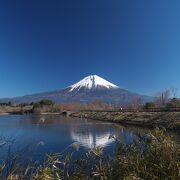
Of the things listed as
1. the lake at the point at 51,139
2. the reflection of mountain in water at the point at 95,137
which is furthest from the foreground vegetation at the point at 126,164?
the reflection of mountain in water at the point at 95,137

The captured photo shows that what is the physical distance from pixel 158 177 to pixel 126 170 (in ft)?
2.18

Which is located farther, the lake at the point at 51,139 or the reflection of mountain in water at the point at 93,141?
the reflection of mountain in water at the point at 93,141

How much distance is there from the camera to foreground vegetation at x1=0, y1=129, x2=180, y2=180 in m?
5.55

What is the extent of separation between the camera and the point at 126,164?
6.12m

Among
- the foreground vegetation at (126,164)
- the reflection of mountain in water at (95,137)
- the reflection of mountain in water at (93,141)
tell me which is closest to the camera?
the foreground vegetation at (126,164)

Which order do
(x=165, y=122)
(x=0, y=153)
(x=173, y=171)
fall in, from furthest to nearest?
(x=165, y=122) < (x=0, y=153) < (x=173, y=171)

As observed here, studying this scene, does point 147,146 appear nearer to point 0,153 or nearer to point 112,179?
point 112,179

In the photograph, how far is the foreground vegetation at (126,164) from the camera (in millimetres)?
5551

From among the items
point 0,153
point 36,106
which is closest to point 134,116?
point 0,153

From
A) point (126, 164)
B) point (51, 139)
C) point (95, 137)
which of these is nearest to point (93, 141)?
point (95, 137)

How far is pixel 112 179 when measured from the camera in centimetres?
595

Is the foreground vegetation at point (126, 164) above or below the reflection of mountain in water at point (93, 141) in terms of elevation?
above

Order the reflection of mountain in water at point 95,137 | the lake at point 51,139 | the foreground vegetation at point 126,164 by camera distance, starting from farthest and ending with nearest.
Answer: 1. the reflection of mountain in water at point 95,137
2. the lake at point 51,139
3. the foreground vegetation at point 126,164

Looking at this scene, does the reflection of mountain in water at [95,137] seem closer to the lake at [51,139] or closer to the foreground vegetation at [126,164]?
the lake at [51,139]
